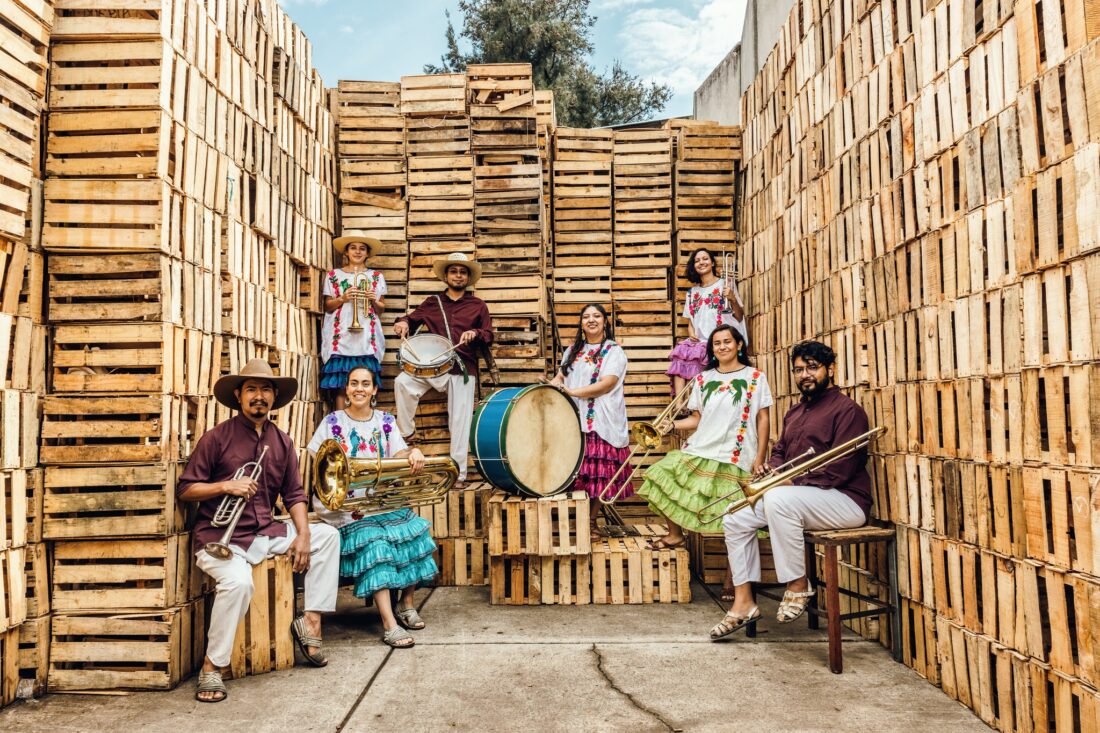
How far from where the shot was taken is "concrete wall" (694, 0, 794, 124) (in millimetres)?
15008

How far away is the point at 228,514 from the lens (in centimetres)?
520

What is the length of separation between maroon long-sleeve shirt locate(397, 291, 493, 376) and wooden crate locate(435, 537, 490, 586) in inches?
72.5

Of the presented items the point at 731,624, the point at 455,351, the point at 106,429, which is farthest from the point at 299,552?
the point at 455,351

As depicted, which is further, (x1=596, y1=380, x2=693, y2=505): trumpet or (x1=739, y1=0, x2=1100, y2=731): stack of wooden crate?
(x1=596, y1=380, x2=693, y2=505): trumpet

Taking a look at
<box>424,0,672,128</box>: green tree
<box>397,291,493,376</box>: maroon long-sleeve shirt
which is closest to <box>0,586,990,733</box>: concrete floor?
<box>397,291,493,376</box>: maroon long-sleeve shirt

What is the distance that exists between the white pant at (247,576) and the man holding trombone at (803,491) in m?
2.72

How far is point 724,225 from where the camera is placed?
1007 cm

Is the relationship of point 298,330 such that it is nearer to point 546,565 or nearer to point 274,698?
point 546,565

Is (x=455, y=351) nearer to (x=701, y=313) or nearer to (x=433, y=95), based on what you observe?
(x=701, y=313)

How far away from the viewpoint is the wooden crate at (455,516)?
7820mm

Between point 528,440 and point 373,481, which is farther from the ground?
point 528,440

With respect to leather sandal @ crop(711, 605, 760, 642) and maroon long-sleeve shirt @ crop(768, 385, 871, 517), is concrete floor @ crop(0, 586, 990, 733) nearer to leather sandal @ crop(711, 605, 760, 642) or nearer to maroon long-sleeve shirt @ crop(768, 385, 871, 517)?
leather sandal @ crop(711, 605, 760, 642)

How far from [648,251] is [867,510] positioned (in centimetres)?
496

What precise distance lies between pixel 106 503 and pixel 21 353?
102 centimetres
